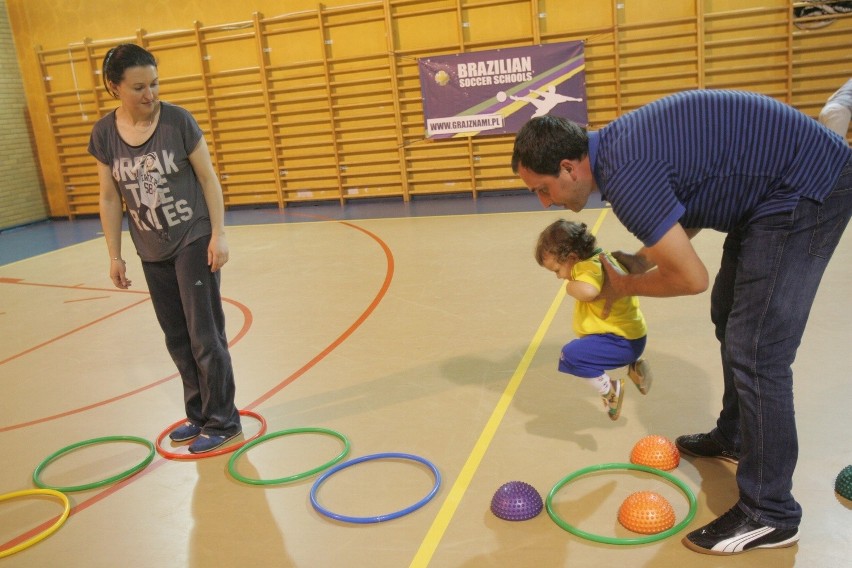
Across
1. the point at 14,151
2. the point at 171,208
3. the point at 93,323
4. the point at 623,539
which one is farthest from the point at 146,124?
the point at 14,151

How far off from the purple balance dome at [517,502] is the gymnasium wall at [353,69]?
368 inches

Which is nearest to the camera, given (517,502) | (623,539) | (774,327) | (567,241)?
(774,327)

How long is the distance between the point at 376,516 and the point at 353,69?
1033 centimetres

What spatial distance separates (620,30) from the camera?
11.0 m

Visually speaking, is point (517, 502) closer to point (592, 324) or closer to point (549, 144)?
point (592, 324)

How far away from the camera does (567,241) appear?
3.17m

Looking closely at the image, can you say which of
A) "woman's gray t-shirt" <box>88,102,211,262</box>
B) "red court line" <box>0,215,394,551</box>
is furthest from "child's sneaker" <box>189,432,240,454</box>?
"woman's gray t-shirt" <box>88,102,211,262</box>

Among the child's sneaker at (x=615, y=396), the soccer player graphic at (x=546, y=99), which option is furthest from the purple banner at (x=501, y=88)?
the child's sneaker at (x=615, y=396)

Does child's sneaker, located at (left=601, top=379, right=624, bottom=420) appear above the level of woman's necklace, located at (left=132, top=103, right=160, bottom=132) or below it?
below

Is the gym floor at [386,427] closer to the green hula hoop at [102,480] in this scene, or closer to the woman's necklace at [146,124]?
the green hula hoop at [102,480]

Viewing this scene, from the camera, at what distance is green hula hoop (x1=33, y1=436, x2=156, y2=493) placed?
343 cm

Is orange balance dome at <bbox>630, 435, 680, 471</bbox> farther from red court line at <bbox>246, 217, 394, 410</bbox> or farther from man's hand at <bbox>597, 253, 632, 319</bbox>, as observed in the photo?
red court line at <bbox>246, 217, 394, 410</bbox>

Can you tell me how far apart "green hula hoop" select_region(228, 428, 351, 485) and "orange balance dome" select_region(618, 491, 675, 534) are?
53.0 inches

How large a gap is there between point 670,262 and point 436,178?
10167 mm
